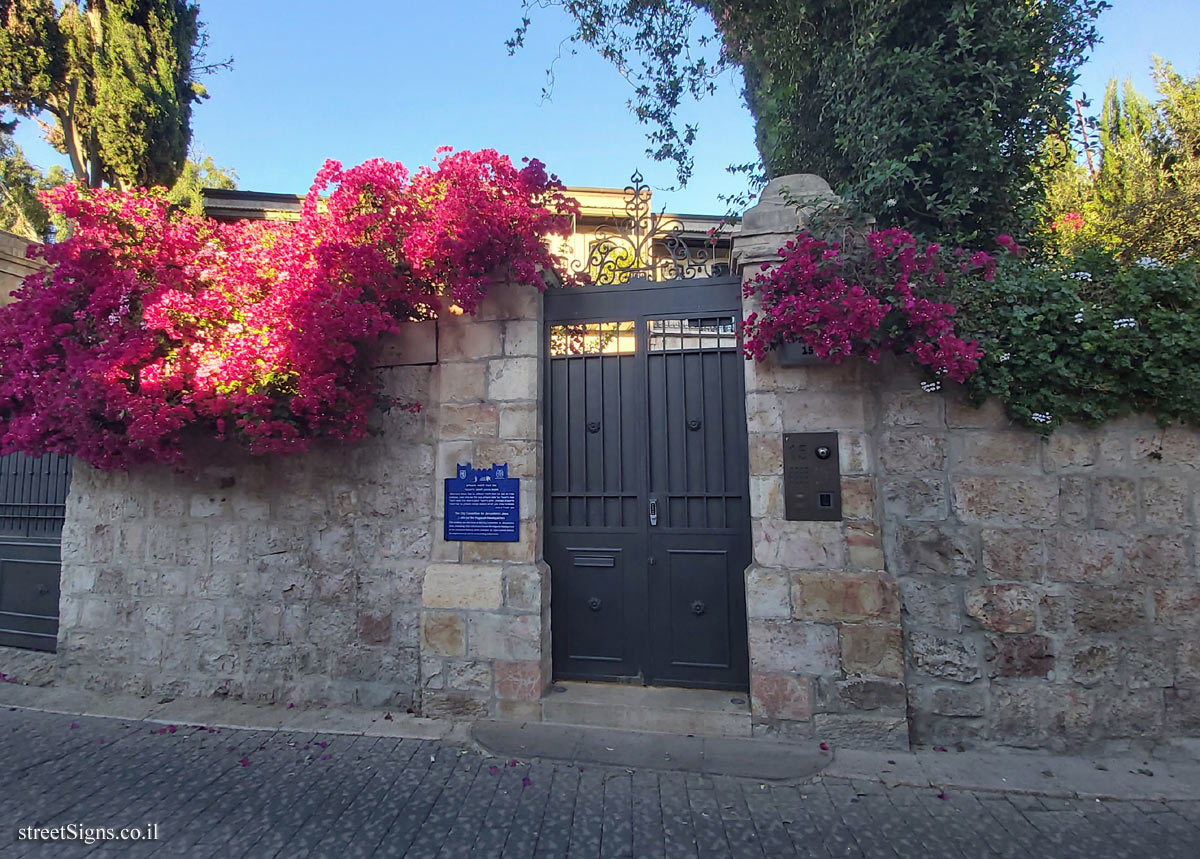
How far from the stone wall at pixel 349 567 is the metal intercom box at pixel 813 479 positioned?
156cm

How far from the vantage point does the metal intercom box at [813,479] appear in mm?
3463

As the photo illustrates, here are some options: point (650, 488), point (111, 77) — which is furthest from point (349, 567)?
point (111, 77)

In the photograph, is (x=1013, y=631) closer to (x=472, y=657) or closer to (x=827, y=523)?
(x=827, y=523)

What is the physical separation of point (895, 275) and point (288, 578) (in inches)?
167

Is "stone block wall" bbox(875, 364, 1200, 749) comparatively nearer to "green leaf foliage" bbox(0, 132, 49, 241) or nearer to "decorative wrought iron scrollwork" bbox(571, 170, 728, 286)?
"decorative wrought iron scrollwork" bbox(571, 170, 728, 286)

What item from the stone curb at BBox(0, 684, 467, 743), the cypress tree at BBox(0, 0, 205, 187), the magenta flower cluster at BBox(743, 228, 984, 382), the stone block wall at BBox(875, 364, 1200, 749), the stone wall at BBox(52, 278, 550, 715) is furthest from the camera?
the cypress tree at BBox(0, 0, 205, 187)

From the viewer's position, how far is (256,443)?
361cm

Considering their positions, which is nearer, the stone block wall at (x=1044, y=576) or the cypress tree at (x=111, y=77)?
the stone block wall at (x=1044, y=576)

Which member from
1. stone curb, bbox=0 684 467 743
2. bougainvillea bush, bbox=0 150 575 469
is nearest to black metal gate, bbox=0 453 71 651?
stone curb, bbox=0 684 467 743

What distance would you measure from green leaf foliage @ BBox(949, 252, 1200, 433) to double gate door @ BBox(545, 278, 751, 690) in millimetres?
1397

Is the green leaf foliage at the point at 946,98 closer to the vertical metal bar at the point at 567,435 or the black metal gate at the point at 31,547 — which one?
the vertical metal bar at the point at 567,435

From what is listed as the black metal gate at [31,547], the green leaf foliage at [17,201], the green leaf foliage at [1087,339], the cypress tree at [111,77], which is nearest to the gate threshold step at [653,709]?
the green leaf foliage at [1087,339]

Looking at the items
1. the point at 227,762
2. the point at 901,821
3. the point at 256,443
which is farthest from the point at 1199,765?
the point at 256,443

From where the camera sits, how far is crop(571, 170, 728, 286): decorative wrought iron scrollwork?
404 centimetres
